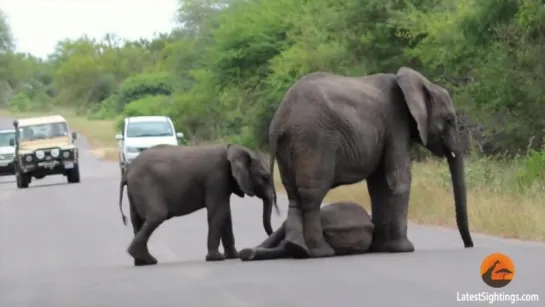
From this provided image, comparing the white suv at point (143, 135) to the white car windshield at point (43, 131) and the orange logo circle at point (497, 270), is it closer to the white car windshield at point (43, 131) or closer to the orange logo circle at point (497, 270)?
the white car windshield at point (43, 131)

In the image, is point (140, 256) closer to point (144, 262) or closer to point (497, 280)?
point (144, 262)

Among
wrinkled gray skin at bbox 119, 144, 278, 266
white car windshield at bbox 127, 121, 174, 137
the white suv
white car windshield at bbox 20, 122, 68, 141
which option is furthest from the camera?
white car windshield at bbox 127, 121, 174, 137

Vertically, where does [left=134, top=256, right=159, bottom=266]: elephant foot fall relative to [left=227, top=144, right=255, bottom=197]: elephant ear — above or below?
below

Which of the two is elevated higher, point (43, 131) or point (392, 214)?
point (392, 214)

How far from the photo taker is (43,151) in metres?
41.8

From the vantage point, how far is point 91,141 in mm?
91625

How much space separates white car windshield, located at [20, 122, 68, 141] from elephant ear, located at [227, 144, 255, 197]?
92.2ft

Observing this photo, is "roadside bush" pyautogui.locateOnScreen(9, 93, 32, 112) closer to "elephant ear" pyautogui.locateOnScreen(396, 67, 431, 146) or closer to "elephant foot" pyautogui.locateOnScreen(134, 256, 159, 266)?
"elephant foot" pyautogui.locateOnScreen(134, 256, 159, 266)

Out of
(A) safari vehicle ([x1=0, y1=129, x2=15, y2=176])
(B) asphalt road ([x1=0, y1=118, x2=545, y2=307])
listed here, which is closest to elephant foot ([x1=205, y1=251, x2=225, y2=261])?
(B) asphalt road ([x1=0, y1=118, x2=545, y2=307])

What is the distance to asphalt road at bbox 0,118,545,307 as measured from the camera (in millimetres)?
11500

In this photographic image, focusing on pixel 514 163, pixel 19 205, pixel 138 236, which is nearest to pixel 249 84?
pixel 19 205

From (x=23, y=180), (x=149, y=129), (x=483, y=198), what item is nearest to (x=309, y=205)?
(x=483, y=198)

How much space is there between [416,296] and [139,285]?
3.34m

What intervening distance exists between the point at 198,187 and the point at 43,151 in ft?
87.9
